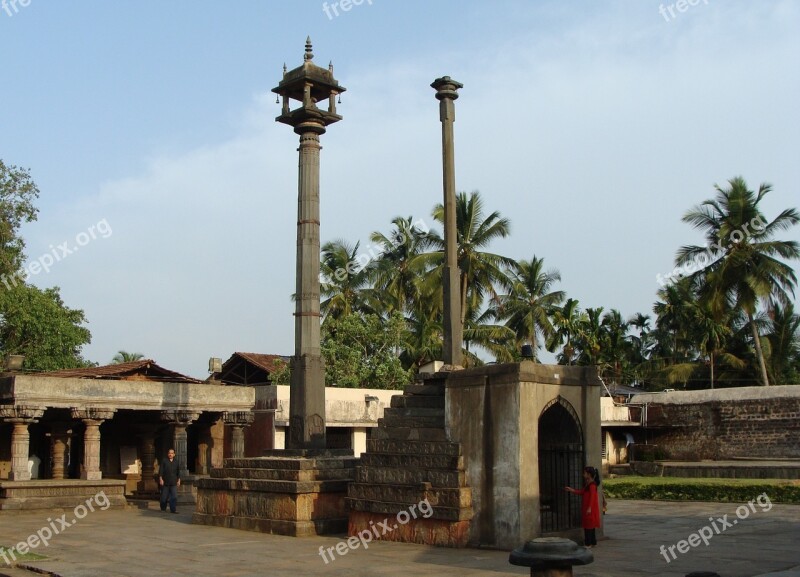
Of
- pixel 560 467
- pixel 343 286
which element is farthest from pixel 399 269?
pixel 560 467

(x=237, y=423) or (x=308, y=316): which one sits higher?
(x=308, y=316)

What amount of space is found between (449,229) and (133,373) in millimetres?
14126

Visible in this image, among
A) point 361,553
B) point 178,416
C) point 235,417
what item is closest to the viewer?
point 361,553

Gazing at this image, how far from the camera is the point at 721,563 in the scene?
973 cm

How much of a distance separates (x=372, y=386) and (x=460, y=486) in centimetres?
2132

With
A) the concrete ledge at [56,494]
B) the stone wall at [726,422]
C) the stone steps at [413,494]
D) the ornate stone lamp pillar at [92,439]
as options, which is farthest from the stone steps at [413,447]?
the stone wall at [726,422]

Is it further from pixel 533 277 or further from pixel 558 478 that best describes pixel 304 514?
pixel 533 277

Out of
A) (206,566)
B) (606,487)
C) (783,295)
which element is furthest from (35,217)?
(783,295)

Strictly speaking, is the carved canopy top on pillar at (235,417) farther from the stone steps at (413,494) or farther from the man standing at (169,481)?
the stone steps at (413,494)

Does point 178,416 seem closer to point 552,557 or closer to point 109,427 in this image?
point 109,427

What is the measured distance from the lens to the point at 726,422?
93.2ft

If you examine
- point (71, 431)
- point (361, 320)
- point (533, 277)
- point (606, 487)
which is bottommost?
point (606, 487)
